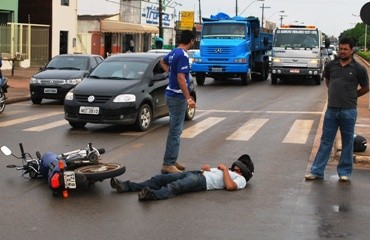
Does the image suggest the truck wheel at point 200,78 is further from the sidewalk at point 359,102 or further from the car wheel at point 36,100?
the car wheel at point 36,100

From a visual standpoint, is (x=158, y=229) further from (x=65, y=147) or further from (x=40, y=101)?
(x=40, y=101)

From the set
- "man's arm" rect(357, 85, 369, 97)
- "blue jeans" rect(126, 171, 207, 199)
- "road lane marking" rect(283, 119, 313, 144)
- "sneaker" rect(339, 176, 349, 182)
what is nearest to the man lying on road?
"blue jeans" rect(126, 171, 207, 199)

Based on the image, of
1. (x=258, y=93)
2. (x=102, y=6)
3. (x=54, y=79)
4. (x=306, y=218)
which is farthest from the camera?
(x=102, y=6)

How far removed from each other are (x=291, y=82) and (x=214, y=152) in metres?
22.1

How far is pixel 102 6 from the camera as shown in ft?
173

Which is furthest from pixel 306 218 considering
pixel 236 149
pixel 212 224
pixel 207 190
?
pixel 236 149

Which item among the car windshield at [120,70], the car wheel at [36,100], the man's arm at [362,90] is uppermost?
the car windshield at [120,70]

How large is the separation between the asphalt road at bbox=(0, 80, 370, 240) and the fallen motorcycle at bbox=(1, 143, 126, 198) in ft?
0.52

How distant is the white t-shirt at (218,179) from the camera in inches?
310

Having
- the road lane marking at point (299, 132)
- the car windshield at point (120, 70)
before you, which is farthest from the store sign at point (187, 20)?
the car windshield at point (120, 70)

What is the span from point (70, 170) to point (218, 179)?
5.97ft

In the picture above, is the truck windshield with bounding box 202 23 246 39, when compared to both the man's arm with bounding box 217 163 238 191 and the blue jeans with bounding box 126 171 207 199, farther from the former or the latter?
the blue jeans with bounding box 126 171 207 199

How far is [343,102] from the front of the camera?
8391mm

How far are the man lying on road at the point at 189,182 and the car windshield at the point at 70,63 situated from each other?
507 inches
